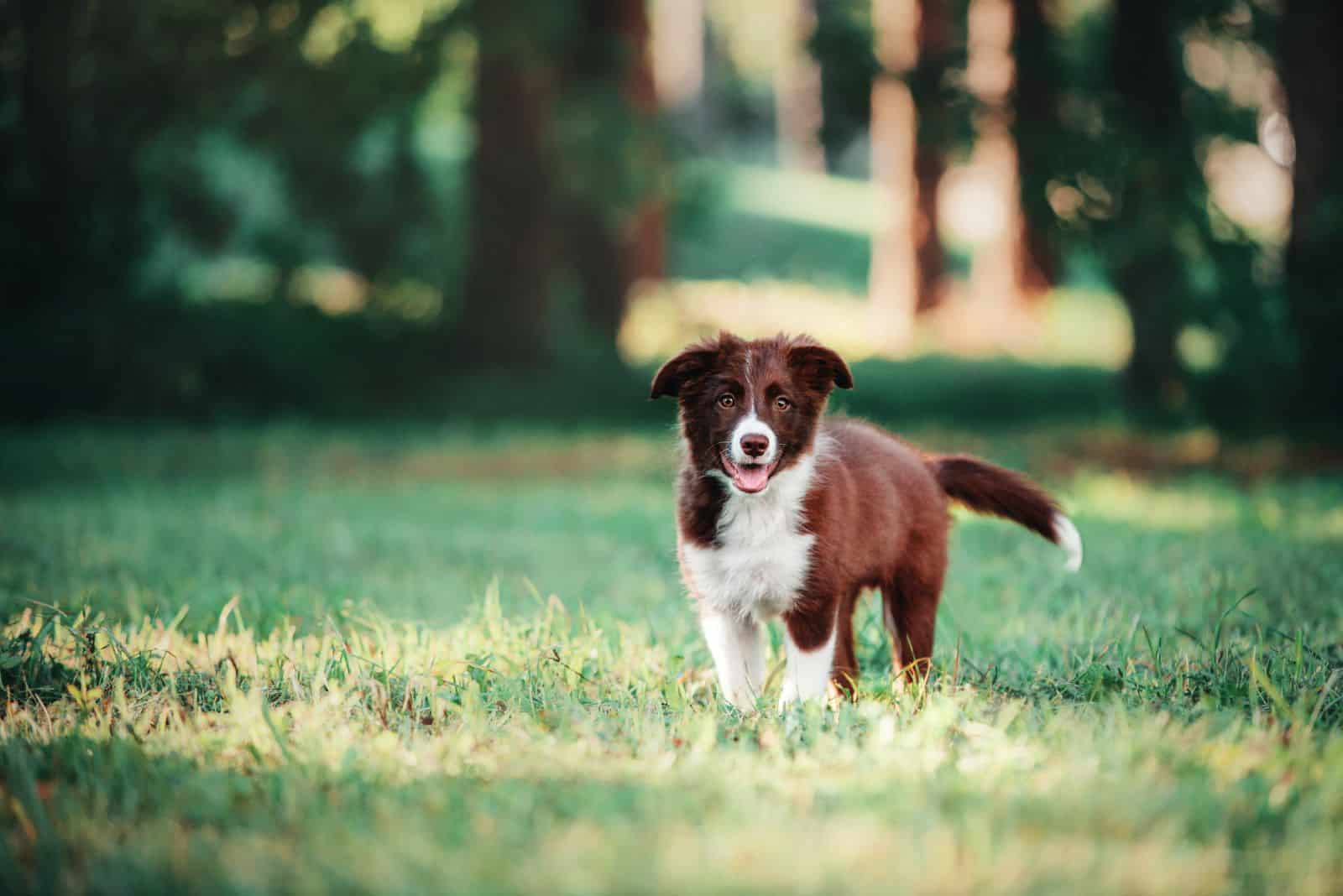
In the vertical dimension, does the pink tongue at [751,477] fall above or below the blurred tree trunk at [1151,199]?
below

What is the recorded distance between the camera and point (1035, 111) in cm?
1433

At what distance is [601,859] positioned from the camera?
2.95 m

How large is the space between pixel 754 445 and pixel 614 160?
34.6 feet

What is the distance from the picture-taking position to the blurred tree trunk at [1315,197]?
12.1m

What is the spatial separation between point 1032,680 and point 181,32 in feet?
38.6

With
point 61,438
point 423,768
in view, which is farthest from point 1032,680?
point 61,438

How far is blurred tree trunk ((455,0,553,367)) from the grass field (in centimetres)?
725

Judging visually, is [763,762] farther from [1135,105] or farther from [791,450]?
[1135,105]

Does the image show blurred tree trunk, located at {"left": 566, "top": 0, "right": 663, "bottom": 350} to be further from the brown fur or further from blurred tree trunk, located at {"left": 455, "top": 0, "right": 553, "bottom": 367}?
the brown fur

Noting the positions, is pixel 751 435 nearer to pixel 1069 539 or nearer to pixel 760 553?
pixel 760 553

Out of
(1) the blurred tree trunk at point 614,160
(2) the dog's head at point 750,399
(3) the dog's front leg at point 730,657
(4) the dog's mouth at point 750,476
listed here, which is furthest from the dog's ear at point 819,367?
(1) the blurred tree trunk at point 614,160

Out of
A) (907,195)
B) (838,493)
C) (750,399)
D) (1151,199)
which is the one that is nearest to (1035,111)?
(1151,199)

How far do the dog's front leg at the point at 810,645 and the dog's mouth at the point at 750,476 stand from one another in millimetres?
436

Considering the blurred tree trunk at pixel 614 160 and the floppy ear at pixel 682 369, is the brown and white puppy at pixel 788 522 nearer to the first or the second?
the floppy ear at pixel 682 369
